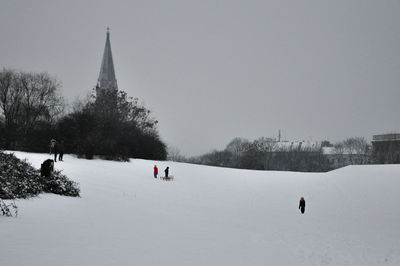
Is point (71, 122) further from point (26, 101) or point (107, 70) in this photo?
point (107, 70)

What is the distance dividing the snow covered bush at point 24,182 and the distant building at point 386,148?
8935 centimetres

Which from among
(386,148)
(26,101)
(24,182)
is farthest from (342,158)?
(24,182)

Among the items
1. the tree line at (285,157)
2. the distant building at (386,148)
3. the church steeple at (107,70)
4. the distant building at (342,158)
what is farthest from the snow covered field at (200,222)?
the distant building at (342,158)

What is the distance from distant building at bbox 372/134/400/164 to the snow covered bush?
3518 inches

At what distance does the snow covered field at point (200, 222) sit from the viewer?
350 inches

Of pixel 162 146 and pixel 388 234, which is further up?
pixel 162 146

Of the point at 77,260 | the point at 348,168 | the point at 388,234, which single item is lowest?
the point at 388,234

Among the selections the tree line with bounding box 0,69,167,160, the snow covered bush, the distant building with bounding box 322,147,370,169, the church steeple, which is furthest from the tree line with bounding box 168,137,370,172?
the snow covered bush

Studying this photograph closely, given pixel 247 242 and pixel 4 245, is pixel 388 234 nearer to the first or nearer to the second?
pixel 247 242

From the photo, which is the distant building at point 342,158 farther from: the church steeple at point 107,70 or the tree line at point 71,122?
the tree line at point 71,122

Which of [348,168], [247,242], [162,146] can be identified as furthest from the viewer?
[162,146]

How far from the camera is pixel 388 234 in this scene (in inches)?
835

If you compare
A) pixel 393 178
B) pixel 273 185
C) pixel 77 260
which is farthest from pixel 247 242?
pixel 393 178

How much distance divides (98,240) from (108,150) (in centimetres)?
2825
